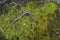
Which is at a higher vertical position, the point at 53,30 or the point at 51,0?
the point at 51,0

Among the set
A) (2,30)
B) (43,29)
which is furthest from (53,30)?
(2,30)

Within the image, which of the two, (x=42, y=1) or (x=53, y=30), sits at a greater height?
(x=42, y=1)

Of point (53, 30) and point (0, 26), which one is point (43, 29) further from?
point (0, 26)

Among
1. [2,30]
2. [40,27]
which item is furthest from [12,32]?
[40,27]

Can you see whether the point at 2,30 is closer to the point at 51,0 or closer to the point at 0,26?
the point at 0,26

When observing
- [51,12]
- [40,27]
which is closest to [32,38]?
[40,27]

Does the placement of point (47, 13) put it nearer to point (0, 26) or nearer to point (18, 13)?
point (18, 13)

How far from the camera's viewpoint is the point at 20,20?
3463mm

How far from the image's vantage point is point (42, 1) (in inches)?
137

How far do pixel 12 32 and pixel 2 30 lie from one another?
0.40ft

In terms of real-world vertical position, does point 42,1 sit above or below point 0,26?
above

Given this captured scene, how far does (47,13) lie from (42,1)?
0.16 metres

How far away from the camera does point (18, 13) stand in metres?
3.50

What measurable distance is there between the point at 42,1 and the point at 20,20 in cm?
35
